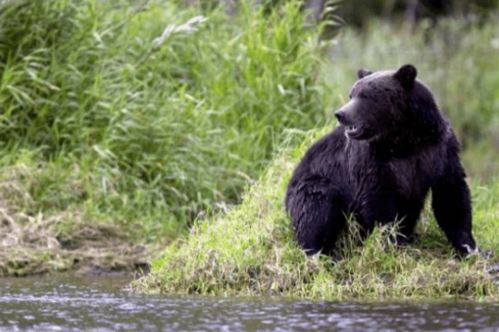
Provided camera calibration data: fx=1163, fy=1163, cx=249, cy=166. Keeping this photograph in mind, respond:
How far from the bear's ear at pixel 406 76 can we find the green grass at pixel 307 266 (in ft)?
2.83

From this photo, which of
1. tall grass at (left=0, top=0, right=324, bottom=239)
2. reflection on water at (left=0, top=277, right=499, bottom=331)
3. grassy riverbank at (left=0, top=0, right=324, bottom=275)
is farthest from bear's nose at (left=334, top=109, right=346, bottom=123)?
tall grass at (left=0, top=0, right=324, bottom=239)

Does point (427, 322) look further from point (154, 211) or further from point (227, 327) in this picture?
point (154, 211)

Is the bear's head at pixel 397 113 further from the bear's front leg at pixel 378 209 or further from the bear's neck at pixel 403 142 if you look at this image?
the bear's front leg at pixel 378 209

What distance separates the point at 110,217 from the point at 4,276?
127cm

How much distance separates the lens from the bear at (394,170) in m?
6.79

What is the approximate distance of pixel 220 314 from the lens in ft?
19.7

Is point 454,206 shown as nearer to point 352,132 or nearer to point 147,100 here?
point 352,132

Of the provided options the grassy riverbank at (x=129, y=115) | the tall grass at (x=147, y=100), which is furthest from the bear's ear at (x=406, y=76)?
the tall grass at (x=147, y=100)

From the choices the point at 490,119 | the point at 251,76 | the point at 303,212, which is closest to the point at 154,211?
the point at 251,76

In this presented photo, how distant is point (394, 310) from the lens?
19.7 feet

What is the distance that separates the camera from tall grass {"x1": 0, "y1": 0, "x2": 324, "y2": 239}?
9633mm

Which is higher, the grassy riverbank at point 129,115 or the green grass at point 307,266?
the grassy riverbank at point 129,115

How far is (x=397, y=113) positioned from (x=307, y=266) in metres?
1.04

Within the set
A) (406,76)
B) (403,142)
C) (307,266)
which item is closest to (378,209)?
(403,142)
